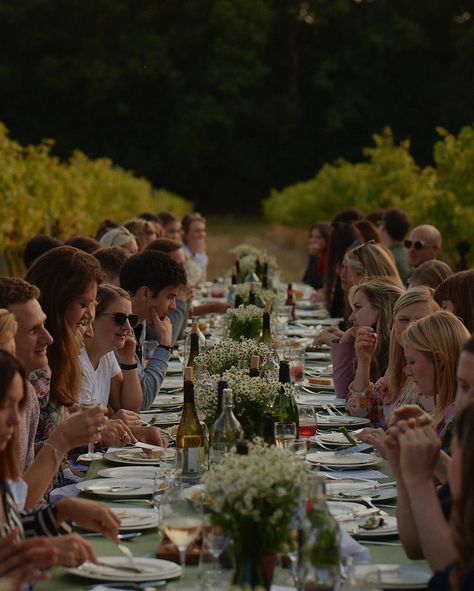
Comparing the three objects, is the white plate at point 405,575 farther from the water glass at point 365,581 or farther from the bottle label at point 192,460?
the bottle label at point 192,460

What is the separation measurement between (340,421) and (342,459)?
2.77 ft

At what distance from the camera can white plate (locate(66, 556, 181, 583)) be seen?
2.63 meters

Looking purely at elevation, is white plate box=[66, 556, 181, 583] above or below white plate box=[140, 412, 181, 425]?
below

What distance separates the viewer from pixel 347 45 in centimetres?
4712

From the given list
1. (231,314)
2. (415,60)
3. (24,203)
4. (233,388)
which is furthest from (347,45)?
(233,388)

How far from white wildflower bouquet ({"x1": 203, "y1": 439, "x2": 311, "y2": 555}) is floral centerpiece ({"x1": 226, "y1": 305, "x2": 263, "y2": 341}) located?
4.20 metres

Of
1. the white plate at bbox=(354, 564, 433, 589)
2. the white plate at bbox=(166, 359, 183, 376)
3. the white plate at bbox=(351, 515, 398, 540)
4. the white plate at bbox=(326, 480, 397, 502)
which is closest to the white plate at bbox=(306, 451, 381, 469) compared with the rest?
the white plate at bbox=(326, 480, 397, 502)

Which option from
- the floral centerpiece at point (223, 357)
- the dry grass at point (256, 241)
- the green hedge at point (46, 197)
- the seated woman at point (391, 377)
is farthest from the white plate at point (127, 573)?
the dry grass at point (256, 241)

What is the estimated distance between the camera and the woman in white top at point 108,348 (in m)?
4.79

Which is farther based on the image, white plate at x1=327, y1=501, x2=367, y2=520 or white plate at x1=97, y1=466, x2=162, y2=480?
white plate at x1=97, y1=466, x2=162, y2=480

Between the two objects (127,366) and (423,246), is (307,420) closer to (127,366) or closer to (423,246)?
(127,366)

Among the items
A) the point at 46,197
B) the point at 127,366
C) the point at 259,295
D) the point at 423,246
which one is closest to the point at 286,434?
the point at 127,366

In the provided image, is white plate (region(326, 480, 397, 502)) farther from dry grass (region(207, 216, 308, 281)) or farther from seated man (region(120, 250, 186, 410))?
dry grass (region(207, 216, 308, 281))

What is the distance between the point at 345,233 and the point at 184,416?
575cm
